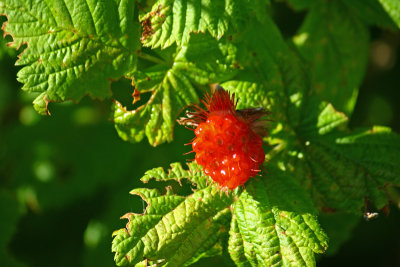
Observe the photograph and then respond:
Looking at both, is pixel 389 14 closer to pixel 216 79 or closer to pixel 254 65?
pixel 254 65

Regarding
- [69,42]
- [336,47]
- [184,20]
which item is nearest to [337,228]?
[336,47]

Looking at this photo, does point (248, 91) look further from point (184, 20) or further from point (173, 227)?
point (173, 227)

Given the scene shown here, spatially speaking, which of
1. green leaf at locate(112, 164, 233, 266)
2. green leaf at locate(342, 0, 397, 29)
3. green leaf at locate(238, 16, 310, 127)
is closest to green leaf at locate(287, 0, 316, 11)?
green leaf at locate(342, 0, 397, 29)

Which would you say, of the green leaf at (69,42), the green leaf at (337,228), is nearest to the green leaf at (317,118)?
the green leaf at (337,228)

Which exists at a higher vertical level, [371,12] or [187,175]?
[371,12]

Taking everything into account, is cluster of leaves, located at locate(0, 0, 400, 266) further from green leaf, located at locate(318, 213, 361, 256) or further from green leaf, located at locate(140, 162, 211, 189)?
green leaf, located at locate(318, 213, 361, 256)

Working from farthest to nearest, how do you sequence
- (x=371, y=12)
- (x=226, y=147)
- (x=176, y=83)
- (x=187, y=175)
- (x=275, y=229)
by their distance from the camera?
(x=371, y=12) → (x=176, y=83) → (x=187, y=175) → (x=275, y=229) → (x=226, y=147)

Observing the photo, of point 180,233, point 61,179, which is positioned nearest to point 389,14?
point 180,233
